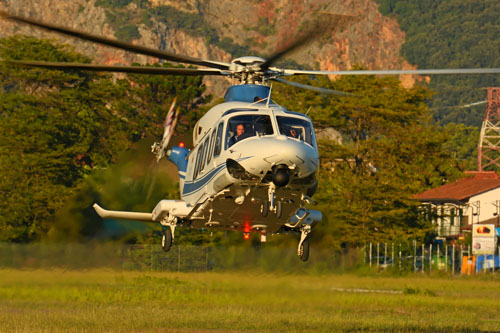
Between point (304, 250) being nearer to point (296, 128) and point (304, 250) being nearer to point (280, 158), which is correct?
point (296, 128)

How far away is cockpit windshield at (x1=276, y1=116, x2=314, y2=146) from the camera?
2316 cm

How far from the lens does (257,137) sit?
74.2 ft

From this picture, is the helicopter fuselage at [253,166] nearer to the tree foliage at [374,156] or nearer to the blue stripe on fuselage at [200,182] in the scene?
the blue stripe on fuselage at [200,182]

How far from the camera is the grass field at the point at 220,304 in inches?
1582

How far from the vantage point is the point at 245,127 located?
2341cm

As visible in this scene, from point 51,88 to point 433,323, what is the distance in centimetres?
5985

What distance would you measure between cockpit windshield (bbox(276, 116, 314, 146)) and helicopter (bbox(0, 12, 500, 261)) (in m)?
0.03

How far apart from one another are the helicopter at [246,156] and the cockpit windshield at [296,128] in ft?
0.08

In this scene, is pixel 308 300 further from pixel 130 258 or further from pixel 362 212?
pixel 362 212

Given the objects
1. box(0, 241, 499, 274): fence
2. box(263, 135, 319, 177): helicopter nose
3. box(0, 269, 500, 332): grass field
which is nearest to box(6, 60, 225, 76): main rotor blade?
box(263, 135, 319, 177): helicopter nose

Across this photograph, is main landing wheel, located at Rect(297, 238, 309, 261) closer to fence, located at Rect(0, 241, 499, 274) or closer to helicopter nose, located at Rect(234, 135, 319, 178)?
helicopter nose, located at Rect(234, 135, 319, 178)

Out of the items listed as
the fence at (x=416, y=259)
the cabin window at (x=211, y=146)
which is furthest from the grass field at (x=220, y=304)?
the cabin window at (x=211, y=146)

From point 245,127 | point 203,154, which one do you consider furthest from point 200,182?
point 245,127

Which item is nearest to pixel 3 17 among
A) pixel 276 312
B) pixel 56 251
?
pixel 56 251
